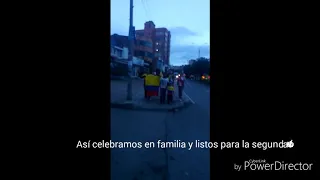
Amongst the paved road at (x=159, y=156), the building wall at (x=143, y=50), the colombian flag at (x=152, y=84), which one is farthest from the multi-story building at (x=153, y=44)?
the paved road at (x=159, y=156)

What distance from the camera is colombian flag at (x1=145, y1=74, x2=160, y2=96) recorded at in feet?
51.1

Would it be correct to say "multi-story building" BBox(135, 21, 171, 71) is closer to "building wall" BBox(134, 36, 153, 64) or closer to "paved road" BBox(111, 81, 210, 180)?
"building wall" BBox(134, 36, 153, 64)

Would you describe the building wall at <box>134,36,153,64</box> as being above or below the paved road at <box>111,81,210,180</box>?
above

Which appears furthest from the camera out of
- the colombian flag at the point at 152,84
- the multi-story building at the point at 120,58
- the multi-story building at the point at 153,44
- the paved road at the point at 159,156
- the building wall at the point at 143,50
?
the multi-story building at the point at 153,44

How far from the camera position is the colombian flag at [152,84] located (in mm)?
15586

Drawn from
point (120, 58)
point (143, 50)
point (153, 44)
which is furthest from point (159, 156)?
point (153, 44)

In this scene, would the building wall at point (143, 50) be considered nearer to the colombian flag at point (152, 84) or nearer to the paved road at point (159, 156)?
the colombian flag at point (152, 84)
